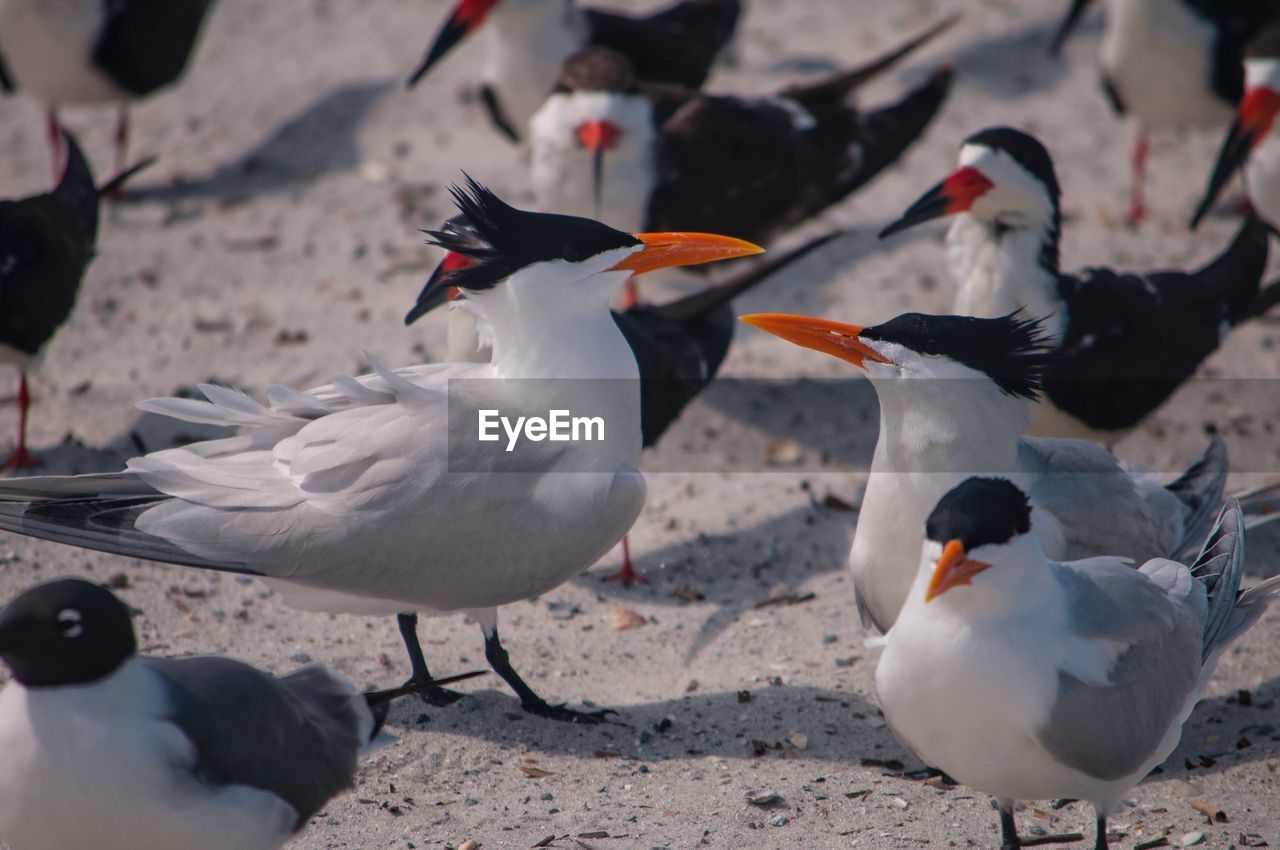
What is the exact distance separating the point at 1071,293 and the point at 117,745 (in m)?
3.20

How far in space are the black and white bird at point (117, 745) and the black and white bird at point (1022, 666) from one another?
124 cm

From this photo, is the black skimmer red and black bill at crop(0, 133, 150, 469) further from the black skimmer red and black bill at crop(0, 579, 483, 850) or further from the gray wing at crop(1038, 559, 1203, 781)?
the gray wing at crop(1038, 559, 1203, 781)

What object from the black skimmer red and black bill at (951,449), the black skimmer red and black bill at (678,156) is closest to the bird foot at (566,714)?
the black skimmer red and black bill at (951,449)

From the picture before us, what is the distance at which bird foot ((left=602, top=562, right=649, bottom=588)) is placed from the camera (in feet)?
14.1

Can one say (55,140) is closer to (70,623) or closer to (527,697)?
(527,697)

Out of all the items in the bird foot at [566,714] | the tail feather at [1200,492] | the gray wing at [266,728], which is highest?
the tail feather at [1200,492]

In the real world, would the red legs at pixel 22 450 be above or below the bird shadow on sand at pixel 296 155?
below

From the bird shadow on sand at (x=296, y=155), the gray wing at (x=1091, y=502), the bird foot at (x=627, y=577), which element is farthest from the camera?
the bird shadow on sand at (x=296, y=155)

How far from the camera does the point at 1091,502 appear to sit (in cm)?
329

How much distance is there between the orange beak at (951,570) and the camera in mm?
2494

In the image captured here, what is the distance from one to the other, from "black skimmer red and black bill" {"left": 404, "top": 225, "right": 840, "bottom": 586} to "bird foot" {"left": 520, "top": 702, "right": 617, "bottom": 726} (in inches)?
31.0

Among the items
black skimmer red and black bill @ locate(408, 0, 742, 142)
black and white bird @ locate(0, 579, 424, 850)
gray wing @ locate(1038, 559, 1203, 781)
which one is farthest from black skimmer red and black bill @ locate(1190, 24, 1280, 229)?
black and white bird @ locate(0, 579, 424, 850)

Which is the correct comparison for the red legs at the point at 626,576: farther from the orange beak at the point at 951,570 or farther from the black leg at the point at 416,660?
the orange beak at the point at 951,570

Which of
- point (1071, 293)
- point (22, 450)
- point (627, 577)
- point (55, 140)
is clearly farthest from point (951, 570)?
point (55, 140)
